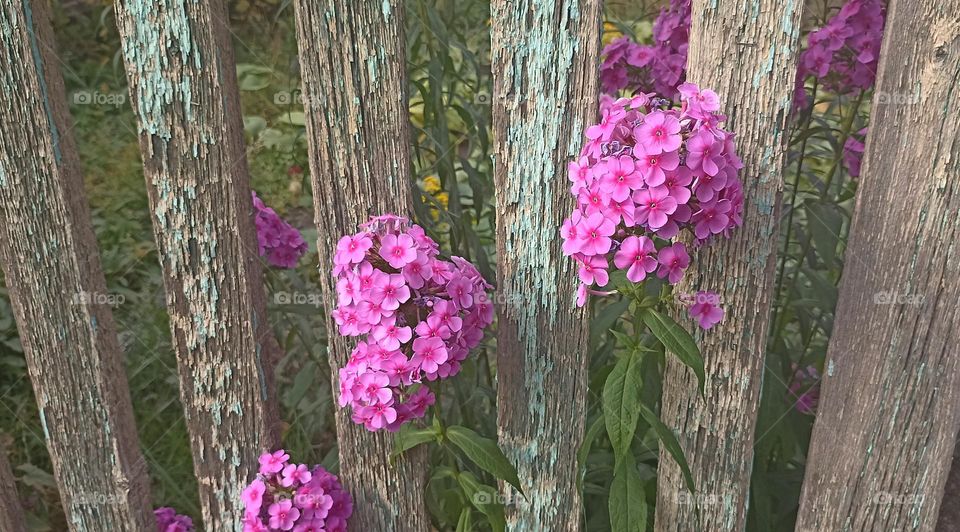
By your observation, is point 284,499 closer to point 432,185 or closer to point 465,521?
point 465,521

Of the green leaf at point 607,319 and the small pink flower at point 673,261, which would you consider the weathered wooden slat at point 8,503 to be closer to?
the green leaf at point 607,319

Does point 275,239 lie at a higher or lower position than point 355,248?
lower

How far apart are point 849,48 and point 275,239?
1328mm

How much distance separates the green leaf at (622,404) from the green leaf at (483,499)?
33 centimetres

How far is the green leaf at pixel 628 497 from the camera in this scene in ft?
4.81

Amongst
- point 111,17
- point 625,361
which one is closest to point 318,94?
point 625,361

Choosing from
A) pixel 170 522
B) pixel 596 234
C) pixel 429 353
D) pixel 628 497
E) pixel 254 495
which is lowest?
pixel 170 522

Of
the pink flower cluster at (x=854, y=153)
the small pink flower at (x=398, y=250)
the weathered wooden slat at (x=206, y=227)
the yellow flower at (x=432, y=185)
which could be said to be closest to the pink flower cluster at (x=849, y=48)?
the pink flower cluster at (x=854, y=153)

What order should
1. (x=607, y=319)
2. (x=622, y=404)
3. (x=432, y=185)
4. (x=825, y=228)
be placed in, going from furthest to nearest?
1. (x=432, y=185)
2. (x=825, y=228)
3. (x=607, y=319)
4. (x=622, y=404)

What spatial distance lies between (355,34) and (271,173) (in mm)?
2362

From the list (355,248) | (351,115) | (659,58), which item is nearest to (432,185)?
(659,58)

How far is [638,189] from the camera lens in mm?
1276

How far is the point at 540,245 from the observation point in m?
1.52

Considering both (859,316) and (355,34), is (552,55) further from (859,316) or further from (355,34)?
(859,316)
